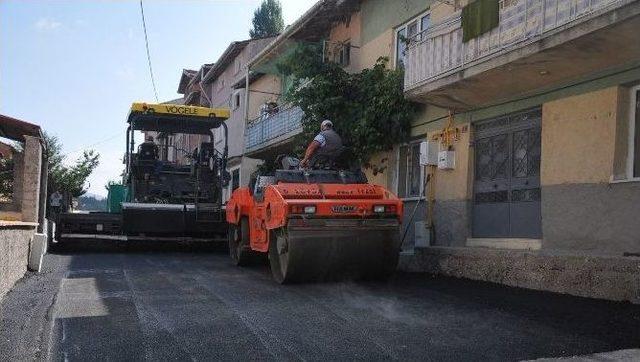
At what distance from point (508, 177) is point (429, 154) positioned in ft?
5.47

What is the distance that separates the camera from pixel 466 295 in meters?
7.25

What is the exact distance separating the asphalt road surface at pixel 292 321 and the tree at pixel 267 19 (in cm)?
4223

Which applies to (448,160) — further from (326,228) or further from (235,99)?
(235,99)

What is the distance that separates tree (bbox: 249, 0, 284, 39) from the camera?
48109 millimetres

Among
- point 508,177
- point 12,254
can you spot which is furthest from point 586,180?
point 12,254

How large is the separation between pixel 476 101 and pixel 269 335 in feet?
21.5

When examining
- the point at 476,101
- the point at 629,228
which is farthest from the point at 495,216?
the point at 629,228

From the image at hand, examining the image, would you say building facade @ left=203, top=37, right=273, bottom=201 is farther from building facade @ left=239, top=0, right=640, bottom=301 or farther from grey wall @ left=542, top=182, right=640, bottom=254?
grey wall @ left=542, top=182, right=640, bottom=254

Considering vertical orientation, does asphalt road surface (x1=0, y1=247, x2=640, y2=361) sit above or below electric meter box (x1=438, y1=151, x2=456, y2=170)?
below

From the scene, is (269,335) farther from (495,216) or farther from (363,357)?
(495,216)

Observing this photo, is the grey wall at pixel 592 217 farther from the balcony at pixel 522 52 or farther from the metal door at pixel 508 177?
the balcony at pixel 522 52

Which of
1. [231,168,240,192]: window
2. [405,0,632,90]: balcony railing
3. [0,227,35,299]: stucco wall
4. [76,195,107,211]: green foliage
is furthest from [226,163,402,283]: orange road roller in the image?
[231,168,240,192]: window

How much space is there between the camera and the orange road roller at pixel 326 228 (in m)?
7.32

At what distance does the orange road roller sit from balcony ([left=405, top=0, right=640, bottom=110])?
101 inches
